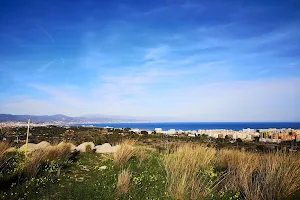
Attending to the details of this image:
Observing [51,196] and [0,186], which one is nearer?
[51,196]

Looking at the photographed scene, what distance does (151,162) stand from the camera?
33.1ft

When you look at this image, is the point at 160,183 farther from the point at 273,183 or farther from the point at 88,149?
the point at 88,149

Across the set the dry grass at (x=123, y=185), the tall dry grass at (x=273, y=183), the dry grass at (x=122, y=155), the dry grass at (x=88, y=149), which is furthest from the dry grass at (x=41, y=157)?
the tall dry grass at (x=273, y=183)

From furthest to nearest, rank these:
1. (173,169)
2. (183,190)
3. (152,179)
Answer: (152,179), (173,169), (183,190)

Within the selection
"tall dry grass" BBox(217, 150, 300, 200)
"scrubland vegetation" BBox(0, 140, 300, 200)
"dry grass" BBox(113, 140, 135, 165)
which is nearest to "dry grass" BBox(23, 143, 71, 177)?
"scrubland vegetation" BBox(0, 140, 300, 200)

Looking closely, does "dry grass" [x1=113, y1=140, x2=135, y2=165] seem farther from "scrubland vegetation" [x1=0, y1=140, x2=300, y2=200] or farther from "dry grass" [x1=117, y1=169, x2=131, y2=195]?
"dry grass" [x1=117, y1=169, x2=131, y2=195]

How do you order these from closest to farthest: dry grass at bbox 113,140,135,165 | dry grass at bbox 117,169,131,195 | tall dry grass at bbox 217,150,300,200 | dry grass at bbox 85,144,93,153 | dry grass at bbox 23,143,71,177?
tall dry grass at bbox 217,150,300,200
dry grass at bbox 117,169,131,195
dry grass at bbox 23,143,71,177
dry grass at bbox 113,140,135,165
dry grass at bbox 85,144,93,153

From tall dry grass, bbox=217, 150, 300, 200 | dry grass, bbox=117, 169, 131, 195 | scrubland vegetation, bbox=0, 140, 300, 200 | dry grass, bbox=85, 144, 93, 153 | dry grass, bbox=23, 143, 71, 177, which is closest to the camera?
tall dry grass, bbox=217, 150, 300, 200

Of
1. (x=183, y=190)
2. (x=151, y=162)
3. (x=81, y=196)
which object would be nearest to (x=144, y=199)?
(x=183, y=190)

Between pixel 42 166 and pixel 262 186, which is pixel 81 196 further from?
pixel 262 186

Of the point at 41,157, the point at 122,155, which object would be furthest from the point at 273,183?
the point at 41,157

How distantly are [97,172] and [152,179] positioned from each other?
2062 millimetres

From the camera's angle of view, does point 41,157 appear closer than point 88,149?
Yes

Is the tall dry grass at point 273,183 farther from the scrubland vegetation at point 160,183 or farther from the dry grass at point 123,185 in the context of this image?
the dry grass at point 123,185
